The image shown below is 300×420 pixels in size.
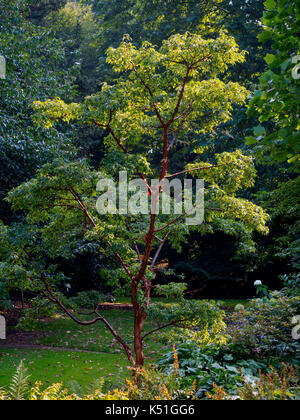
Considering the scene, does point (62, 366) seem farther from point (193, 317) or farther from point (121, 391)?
point (121, 391)

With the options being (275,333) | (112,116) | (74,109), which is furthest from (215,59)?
(275,333)

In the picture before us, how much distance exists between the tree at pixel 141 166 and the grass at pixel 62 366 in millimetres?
1728

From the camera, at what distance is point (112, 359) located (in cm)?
793

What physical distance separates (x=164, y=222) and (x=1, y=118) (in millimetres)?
4187

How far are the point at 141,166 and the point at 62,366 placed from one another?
438 cm

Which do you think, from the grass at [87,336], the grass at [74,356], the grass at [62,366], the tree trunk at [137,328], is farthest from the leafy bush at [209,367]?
the grass at [87,336]

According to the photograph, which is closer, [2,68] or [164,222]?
[164,222]

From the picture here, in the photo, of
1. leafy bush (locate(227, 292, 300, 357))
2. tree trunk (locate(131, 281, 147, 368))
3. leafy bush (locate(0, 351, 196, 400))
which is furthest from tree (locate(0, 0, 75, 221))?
leafy bush (locate(0, 351, 196, 400))

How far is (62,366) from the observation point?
7.29 meters

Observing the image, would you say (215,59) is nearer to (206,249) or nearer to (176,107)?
(176,107)

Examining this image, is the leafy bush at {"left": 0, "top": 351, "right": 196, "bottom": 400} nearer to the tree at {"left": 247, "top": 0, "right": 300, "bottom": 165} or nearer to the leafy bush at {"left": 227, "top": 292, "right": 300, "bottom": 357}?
the leafy bush at {"left": 227, "top": 292, "right": 300, "bottom": 357}

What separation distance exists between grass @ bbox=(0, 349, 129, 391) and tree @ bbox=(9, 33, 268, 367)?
1.73 m

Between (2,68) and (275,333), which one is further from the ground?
(2,68)

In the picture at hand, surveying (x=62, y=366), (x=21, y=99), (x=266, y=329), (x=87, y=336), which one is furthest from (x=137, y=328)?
(x=87, y=336)
